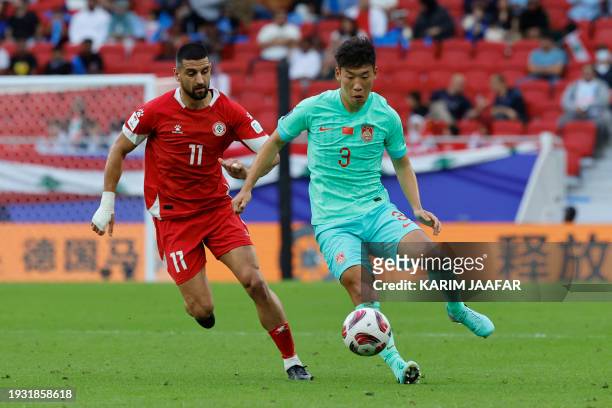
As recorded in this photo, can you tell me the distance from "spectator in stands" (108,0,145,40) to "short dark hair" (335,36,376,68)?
18.6 meters

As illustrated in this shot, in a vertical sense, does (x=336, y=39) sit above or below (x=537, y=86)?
above

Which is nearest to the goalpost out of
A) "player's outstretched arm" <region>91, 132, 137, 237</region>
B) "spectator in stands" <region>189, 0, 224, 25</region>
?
A: "spectator in stands" <region>189, 0, 224, 25</region>

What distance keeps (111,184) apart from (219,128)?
908mm

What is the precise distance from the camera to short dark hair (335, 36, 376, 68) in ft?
29.0

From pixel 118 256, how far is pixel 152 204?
1002 centimetres

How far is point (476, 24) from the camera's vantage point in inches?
993

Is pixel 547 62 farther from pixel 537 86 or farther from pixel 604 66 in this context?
pixel 604 66

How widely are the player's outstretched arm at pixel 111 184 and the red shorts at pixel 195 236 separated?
0.53m

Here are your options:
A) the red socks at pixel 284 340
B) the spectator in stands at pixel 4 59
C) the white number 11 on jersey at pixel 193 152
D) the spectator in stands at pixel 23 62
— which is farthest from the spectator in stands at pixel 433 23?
the red socks at pixel 284 340

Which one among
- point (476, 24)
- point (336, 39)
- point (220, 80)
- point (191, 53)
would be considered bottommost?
point (220, 80)

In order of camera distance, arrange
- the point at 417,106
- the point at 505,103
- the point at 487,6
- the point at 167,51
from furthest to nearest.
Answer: the point at 167,51 < the point at 487,6 < the point at 417,106 < the point at 505,103

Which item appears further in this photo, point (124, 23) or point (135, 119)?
point (124, 23)

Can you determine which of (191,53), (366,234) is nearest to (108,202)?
(191,53)

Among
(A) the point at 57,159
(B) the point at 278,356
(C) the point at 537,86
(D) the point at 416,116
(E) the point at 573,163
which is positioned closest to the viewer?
(B) the point at 278,356
